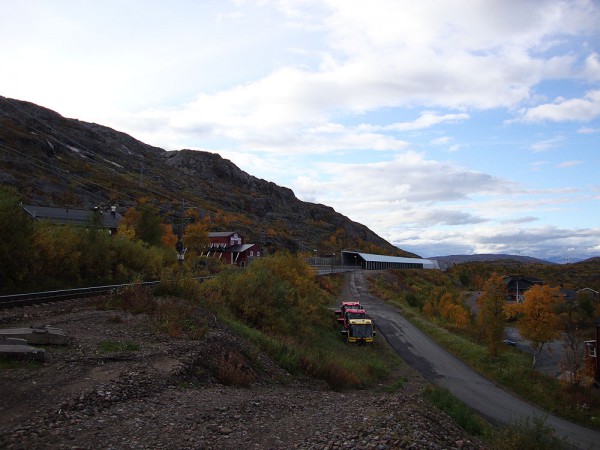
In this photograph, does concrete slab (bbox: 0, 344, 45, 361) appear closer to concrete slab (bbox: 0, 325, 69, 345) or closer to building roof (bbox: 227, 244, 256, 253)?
concrete slab (bbox: 0, 325, 69, 345)

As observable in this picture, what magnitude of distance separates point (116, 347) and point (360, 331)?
70.7ft

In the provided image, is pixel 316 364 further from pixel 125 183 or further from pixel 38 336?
pixel 125 183

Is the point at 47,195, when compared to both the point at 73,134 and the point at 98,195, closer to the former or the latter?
the point at 98,195

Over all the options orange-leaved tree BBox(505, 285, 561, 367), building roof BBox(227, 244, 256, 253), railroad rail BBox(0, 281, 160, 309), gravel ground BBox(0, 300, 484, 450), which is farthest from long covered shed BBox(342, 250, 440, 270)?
gravel ground BBox(0, 300, 484, 450)

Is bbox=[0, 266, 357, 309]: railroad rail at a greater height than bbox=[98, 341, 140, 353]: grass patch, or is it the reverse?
bbox=[0, 266, 357, 309]: railroad rail

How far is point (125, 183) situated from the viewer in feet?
398

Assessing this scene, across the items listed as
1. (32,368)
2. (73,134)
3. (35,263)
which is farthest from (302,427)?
(73,134)

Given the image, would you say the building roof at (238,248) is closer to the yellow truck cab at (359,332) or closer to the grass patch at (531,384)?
the yellow truck cab at (359,332)

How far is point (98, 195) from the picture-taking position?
9806 centimetres

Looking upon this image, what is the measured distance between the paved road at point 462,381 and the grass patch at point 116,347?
1165 cm

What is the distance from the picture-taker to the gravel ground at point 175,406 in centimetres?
795

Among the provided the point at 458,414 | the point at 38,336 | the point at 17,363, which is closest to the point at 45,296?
the point at 38,336

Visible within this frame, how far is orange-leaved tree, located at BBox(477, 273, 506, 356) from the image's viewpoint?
30.2 m

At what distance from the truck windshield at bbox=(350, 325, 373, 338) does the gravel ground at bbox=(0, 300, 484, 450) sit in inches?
662
